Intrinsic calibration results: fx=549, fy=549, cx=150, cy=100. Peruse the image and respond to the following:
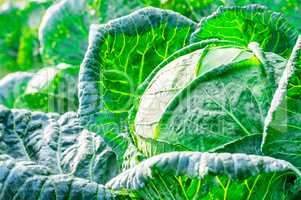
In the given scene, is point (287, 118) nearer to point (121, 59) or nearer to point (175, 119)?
point (175, 119)

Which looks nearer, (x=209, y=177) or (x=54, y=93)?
(x=209, y=177)

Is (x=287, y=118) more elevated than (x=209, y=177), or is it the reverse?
(x=287, y=118)

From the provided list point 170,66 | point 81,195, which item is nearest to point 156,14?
point 170,66

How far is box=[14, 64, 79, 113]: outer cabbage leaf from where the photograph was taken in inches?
105

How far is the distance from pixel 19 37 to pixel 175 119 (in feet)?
8.55

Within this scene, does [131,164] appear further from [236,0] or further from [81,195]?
[236,0]

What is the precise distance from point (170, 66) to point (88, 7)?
45.5 inches

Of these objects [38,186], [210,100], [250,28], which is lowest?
[38,186]

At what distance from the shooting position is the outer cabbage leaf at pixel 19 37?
377cm

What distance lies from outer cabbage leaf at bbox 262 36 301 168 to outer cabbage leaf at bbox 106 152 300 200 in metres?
0.08

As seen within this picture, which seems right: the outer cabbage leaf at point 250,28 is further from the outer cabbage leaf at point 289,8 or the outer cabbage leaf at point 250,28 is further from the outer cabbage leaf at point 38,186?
the outer cabbage leaf at point 38,186

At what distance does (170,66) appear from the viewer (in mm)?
1779

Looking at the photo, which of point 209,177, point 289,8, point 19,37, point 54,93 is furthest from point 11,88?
point 209,177

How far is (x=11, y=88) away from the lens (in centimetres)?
296
